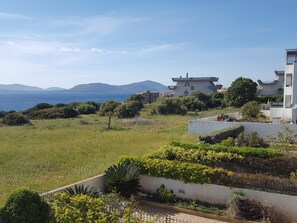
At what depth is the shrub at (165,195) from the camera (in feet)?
41.8

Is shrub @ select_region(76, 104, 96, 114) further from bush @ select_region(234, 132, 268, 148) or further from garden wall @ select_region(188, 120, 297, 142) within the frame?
bush @ select_region(234, 132, 268, 148)

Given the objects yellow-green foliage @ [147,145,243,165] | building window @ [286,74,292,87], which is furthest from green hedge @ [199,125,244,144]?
building window @ [286,74,292,87]

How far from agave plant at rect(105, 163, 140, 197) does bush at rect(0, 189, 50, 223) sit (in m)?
4.63

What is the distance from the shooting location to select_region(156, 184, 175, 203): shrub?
1274 centimetres

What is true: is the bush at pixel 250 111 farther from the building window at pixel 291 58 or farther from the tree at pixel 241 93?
the tree at pixel 241 93

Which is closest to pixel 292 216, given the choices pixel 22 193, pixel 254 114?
pixel 22 193

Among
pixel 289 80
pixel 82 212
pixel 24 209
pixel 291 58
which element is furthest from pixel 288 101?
pixel 24 209

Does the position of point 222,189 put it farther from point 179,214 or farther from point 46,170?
point 46,170

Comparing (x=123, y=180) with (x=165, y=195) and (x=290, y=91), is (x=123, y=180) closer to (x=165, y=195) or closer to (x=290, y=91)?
(x=165, y=195)

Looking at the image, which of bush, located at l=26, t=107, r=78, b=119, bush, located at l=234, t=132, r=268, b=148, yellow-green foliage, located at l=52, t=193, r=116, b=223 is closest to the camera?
yellow-green foliage, located at l=52, t=193, r=116, b=223

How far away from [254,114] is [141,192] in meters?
22.5

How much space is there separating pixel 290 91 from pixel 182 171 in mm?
23272

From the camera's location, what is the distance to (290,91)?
106 feet

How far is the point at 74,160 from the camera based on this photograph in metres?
18.6
